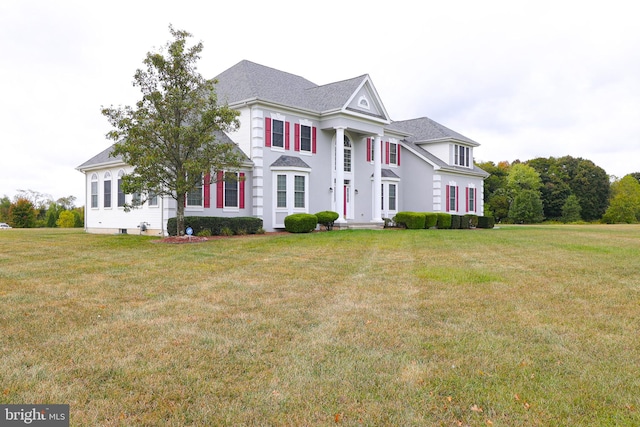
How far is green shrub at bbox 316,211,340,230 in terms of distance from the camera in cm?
2261

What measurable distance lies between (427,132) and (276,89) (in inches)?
576

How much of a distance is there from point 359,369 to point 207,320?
242 centimetres

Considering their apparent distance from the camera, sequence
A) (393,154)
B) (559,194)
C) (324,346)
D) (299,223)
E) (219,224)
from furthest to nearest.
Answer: (559,194) → (393,154) → (299,223) → (219,224) → (324,346)

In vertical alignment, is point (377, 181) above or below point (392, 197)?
above

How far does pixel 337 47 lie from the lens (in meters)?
20.5

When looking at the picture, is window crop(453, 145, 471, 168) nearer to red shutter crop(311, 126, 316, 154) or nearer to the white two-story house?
the white two-story house

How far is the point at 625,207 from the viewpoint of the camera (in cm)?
6094

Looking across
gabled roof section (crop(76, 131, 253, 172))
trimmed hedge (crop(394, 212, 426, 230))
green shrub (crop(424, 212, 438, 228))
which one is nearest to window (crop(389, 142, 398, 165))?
green shrub (crop(424, 212, 438, 228))

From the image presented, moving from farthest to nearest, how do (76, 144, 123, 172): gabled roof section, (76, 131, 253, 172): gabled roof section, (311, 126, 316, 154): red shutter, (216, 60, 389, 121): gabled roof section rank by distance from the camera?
(311, 126, 316, 154): red shutter < (216, 60, 389, 121): gabled roof section < (76, 144, 123, 172): gabled roof section < (76, 131, 253, 172): gabled roof section

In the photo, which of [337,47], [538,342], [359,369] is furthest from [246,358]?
[337,47]

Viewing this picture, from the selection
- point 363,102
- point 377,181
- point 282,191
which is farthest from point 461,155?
point 282,191

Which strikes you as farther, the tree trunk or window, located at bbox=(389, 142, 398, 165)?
window, located at bbox=(389, 142, 398, 165)

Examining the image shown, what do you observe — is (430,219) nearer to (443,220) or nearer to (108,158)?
(443,220)

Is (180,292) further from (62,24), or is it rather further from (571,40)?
(571,40)
